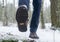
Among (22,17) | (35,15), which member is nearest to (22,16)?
(22,17)

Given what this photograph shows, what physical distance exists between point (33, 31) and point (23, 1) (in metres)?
0.56

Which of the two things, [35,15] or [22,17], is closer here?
[22,17]

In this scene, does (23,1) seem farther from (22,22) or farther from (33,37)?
(33,37)

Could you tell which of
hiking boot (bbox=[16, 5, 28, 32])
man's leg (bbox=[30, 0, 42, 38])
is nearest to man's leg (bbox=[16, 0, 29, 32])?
hiking boot (bbox=[16, 5, 28, 32])

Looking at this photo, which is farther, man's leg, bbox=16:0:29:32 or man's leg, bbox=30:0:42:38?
man's leg, bbox=30:0:42:38

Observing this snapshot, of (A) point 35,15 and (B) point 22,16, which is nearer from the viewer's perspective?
(B) point 22,16

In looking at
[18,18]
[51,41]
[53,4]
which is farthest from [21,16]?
[53,4]

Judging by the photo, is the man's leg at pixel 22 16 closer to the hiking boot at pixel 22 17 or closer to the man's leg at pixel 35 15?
the hiking boot at pixel 22 17

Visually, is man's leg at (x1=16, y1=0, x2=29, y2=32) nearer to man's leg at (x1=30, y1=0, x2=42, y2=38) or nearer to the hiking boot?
the hiking boot

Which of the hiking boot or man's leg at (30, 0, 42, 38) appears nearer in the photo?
the hiking boot

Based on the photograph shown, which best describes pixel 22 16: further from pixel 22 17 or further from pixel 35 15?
pixel 35 15

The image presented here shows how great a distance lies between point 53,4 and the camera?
24.5ft

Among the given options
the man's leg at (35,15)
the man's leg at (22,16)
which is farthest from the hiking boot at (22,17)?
the man's leg at (35,15)

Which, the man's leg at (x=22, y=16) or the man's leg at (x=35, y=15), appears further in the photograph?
the man's leg at (x=35, y=15)
